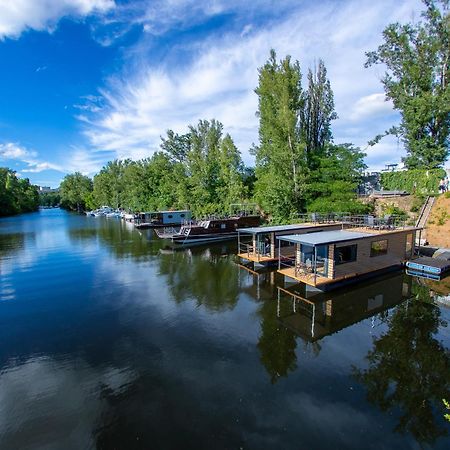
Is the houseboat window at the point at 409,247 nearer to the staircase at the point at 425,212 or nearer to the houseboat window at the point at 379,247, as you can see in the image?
the houseboat window at the point at 379,247

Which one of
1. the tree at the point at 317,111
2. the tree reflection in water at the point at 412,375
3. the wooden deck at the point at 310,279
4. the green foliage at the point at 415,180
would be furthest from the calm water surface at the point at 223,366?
the tree at the point at 317,111

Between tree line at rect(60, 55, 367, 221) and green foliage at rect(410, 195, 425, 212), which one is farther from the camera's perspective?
tree line at rect(60, 55, 367, 221)

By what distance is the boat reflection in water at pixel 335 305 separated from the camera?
43.2 ft

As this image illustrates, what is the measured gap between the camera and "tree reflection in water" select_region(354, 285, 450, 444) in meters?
7.77

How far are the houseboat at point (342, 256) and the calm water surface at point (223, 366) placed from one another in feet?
3.35

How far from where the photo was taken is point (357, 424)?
7.58 m

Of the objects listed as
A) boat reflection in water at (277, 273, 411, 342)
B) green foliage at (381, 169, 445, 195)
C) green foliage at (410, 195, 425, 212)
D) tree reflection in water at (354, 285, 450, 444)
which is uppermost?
green foliage at (381, 169, 445, 195)

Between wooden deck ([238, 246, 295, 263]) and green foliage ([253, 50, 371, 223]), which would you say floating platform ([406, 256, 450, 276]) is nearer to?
wooden deck ([238, 246, 295, 263])

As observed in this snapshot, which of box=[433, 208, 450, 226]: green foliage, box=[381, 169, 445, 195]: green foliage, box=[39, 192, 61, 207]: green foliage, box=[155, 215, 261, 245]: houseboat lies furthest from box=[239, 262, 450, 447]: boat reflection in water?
box=[39, 192, 61, 207]: green foliage

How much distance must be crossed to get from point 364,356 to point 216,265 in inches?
628

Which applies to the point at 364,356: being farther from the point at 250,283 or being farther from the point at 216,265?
the point at 216,265

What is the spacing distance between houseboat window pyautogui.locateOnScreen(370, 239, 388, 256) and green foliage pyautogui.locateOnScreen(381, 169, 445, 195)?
57.1 ft

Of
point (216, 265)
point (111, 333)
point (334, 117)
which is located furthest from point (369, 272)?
point (334, 117)

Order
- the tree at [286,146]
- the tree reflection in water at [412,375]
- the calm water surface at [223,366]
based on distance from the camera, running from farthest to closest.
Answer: the tree at [286,146], the tree reflection in water at [412,375], the calm water surface at [223,366]
